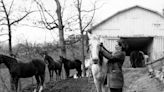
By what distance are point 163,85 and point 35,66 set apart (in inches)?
223


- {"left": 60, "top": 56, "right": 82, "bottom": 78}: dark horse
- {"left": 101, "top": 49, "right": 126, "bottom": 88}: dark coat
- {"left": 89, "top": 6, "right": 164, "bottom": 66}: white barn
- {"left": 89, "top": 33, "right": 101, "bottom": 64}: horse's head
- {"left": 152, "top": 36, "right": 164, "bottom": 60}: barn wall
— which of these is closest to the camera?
{"left": 101, "top": 49, "right": 126, "bottom": 88}: dark coat

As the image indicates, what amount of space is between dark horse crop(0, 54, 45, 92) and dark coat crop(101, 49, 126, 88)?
5639 mm

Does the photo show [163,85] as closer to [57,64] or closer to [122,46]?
[122,46]

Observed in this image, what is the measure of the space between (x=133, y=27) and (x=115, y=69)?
16030 millimetres

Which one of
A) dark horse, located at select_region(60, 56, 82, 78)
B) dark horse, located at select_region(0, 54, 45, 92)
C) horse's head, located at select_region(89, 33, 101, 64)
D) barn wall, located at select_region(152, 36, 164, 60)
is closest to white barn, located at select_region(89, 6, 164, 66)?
barn wall, located at select_region(152, 36, 164, 60)

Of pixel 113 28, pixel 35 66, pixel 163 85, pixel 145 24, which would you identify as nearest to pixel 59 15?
pixel 113 28

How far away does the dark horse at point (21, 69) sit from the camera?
10.3 metres

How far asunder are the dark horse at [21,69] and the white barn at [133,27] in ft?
30.0

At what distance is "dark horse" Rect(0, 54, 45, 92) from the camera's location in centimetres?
1034

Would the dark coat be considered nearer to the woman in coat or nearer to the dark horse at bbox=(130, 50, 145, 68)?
the woman in coat

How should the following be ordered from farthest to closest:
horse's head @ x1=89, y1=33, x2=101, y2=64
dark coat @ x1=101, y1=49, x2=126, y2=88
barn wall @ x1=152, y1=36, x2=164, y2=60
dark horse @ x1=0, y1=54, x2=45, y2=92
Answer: barn wall @ x1=152, y1=36, x2=164, y2=60 < dark horse @ x1=0, y1=54, x2=45, y2=92 < horse's head @ x1=89, y1=33, x2=101, y2=64 < dark coat @ x1=101, y1=49, x2=126, y2=88

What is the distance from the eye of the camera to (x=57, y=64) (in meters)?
17.2

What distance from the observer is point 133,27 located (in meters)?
21.1

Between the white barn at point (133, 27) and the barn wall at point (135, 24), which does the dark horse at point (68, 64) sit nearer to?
the white barn at point (133, 27)
